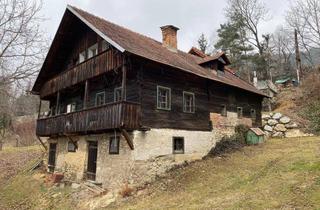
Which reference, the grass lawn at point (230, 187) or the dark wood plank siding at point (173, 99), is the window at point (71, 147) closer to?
the grass lawn at point (230, 187)

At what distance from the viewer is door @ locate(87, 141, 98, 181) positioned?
16.8m

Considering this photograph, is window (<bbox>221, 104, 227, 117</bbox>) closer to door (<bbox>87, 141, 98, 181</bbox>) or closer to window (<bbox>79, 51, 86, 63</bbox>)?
door (<bbox>87, 141, 98, 181</bbox>)

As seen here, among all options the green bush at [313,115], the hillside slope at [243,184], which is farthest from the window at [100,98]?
the green bush at [313,115]

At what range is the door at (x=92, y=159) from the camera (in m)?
16.8

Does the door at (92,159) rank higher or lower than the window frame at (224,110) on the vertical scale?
lower

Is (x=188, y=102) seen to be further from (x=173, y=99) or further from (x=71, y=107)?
(x=71, y=107)

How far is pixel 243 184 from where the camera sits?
12.6 meters

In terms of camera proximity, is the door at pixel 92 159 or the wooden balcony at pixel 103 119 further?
the door at pixel 92 159

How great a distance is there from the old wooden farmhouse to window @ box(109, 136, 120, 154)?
0.05 meters

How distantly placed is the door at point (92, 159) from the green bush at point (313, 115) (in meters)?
17.2

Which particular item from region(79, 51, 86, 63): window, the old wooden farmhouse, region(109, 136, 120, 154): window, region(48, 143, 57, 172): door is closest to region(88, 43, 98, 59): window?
the old wooden farmhouse

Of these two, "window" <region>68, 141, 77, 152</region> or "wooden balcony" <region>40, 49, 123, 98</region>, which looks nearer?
"wooden balcony" <region>40, 49, 123, 98</region>

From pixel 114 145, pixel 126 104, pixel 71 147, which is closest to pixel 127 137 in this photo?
pixel 126 104

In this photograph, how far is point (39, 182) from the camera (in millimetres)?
Answer: 19203
